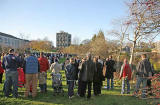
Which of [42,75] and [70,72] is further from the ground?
[70,72]

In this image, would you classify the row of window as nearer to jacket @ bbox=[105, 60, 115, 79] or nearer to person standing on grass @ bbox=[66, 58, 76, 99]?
jacket @ bbox=[105, 60, 115, 79]

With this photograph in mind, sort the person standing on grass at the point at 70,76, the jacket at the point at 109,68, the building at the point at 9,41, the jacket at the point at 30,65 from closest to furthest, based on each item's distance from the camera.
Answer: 1. the jacket at the point at 30,65
2. the person standing on grass at the point at 70,76
3. the jacket at the point at 109,68
4. the building at the point at 9,41

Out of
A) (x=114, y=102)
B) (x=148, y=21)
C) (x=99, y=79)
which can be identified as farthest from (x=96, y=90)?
(x=148, y=21)

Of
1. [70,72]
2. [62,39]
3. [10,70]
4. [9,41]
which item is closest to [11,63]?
[10,70]

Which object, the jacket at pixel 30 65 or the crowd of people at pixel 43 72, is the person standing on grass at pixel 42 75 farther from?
the jacket at pixel 30 65

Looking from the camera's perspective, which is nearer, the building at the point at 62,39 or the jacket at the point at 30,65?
the jacket at the point at 30,65

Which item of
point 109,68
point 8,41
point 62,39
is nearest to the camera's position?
point 109,68

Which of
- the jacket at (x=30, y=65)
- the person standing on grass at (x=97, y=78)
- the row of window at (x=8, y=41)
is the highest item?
the row of window at (x=8, y=41)

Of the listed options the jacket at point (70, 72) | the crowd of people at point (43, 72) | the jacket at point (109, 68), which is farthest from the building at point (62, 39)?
the jacket at point (70, 72)

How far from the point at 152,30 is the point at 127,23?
163cm

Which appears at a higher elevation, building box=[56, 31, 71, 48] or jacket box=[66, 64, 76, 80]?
building box=[56, 31, 71, 48]

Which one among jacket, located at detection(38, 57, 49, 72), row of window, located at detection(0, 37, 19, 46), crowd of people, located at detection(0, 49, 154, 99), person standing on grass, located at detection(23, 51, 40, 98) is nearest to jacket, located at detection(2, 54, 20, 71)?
crowd of people, located at detection(0, 49, 154, 99)

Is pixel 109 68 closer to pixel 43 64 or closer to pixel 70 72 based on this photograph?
pixel 70 72

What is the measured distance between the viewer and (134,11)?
6508mm
